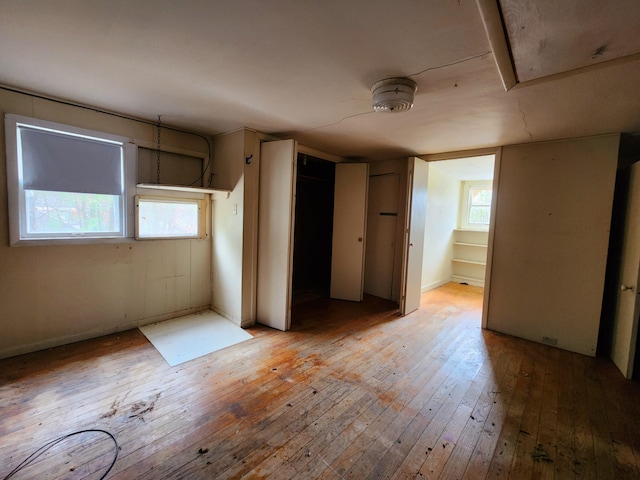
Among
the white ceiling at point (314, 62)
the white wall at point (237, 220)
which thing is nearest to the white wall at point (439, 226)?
the white ceiling at point (314, 62)

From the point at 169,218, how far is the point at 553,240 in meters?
4.39

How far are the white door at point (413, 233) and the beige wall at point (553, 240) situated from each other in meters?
0.93

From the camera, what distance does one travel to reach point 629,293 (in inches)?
99.2

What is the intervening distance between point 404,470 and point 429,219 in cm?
421

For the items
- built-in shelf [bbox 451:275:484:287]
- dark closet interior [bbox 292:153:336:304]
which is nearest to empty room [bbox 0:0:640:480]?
dark closet interior [bbox 292:153:336:304]

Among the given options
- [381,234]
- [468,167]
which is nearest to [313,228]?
[381,234]

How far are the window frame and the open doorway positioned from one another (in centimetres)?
375

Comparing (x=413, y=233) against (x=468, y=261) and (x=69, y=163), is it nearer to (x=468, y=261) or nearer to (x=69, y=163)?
(x=468, y=261)

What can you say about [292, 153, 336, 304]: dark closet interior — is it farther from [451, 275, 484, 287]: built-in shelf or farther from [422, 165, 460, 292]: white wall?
[451, 275, 484, 287]: built-in shelf

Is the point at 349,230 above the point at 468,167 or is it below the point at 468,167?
below

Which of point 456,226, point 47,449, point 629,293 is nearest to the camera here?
point 47,449

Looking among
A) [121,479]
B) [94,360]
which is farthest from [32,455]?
[94,360]

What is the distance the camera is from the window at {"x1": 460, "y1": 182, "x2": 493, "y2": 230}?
18.9 feet

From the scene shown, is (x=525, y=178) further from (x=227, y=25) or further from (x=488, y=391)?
(x=227, y=25)
